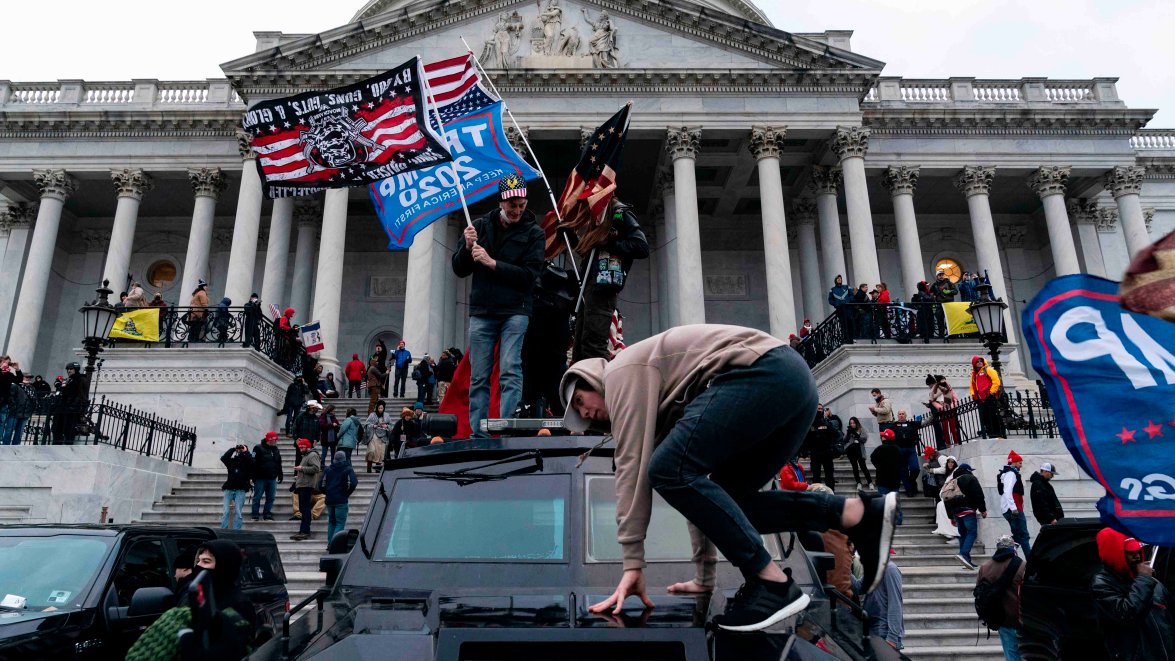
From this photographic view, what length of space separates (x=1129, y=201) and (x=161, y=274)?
40.5 meters

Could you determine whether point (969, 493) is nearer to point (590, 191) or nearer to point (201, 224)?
point (590, 191)

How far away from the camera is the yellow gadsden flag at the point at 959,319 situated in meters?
22.7

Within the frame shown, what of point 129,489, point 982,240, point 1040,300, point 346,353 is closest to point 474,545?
point 1040,300

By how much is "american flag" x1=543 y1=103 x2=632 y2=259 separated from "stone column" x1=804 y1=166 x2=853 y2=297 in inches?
834

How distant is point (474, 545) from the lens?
3824 millimetres

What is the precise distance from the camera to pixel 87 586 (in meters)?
5.26

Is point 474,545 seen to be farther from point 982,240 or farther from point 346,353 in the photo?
point 346,353

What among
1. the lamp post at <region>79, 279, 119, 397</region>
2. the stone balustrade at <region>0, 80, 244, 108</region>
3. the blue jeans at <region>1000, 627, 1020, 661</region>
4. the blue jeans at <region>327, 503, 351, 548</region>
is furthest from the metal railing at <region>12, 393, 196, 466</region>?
the stone balustrade at <region>0, 80, 244, 108</region>

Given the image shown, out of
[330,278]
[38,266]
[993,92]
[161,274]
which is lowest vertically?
[330,278]

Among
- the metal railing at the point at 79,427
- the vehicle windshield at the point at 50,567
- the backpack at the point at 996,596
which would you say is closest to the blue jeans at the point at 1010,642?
A: the backpack at the point at 996,596

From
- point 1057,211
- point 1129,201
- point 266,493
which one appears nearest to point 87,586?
point 266,493

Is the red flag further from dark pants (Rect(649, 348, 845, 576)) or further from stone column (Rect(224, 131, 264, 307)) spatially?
stone column (Rect(224, 131, 264, 307))

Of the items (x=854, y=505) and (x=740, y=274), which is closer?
(x=854, y=505)

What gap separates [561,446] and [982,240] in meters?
29.5
